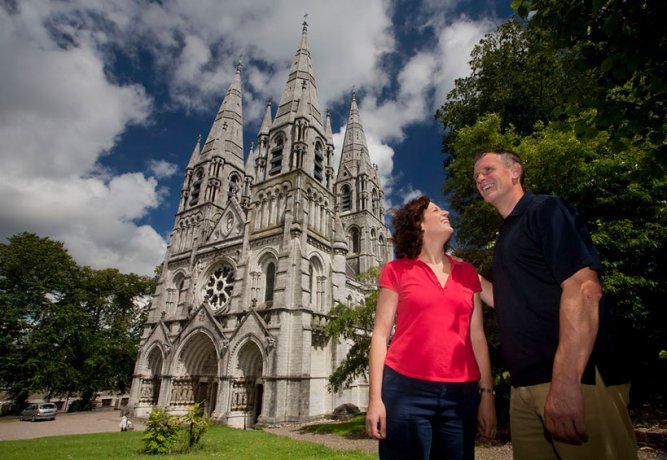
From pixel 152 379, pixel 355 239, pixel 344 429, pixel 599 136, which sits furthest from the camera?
pixel 355 239

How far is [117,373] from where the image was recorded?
3014cm

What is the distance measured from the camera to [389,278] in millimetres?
2490

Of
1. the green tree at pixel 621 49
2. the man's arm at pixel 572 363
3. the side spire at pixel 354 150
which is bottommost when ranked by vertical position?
the man's arm at pixel 572 363

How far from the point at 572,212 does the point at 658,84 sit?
2023 mm

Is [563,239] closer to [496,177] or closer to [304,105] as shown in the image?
[496,177]

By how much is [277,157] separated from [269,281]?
1008cm

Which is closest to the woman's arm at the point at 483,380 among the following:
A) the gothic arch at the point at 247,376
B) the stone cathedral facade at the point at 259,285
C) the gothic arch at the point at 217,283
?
the stone cathedral facade at the point at 259,285

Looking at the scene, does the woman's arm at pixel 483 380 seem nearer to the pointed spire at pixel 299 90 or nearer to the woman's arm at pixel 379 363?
the woman's arm at pixel 379 363

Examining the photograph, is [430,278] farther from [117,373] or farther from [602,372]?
[117,373]

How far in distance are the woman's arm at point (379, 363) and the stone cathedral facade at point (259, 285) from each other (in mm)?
16952

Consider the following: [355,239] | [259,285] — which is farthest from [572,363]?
[355,239]

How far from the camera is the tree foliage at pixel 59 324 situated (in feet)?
83.4

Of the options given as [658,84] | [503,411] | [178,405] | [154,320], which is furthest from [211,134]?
[658,84]

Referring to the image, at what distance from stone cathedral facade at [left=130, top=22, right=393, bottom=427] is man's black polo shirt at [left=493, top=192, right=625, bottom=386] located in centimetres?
1743
